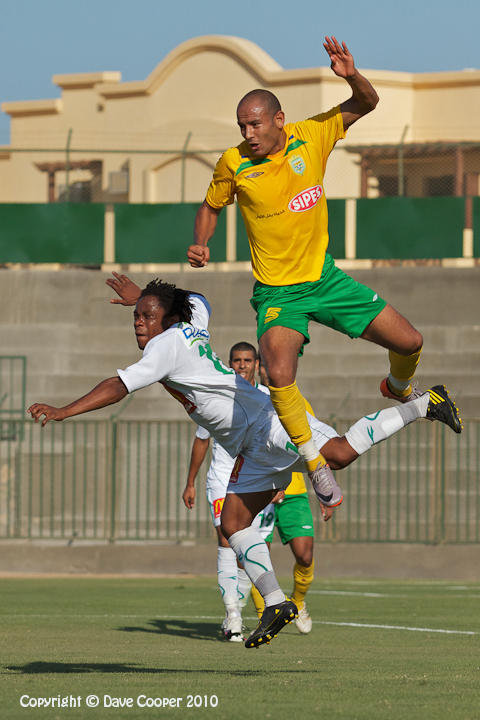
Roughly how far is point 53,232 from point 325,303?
63.6 ft

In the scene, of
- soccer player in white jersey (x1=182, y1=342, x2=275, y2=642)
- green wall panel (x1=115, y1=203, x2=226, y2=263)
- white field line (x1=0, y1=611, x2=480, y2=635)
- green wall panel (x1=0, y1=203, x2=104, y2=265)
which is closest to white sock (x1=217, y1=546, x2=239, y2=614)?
soccer player in white jersey (x1=182, y1=342, x2=275, y2=642)

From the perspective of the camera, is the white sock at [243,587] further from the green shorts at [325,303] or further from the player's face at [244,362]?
the green shorts at [325,303]

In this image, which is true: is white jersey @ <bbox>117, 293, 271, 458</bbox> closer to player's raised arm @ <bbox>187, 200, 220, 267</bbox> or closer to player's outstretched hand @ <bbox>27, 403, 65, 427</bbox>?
player's raised arm @ <bbox>187, 200, 220, 267</bbox>

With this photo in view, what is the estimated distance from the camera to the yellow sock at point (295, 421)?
8207 mm

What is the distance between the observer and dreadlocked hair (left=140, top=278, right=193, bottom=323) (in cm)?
823

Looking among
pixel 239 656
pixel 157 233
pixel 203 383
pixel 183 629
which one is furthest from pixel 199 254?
pixel 157 233

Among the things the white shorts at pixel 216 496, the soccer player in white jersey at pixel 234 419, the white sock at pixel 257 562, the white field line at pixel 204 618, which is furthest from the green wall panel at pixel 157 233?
the white sock at pixel 257 562

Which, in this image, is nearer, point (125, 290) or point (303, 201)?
point (303, 201)

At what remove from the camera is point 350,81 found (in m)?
8.64

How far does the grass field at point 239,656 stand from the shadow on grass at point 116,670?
0.04ft

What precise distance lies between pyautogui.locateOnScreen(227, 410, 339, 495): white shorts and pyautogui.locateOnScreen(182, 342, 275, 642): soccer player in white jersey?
226cm

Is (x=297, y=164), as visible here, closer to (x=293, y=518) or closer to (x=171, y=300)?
(x=171, y=300)

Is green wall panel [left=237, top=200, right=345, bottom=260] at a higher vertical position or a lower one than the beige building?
lower

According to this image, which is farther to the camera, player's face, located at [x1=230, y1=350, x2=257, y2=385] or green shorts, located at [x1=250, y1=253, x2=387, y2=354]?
player's face, located at [x1=230, y1=350, x2=257, y2=385]
